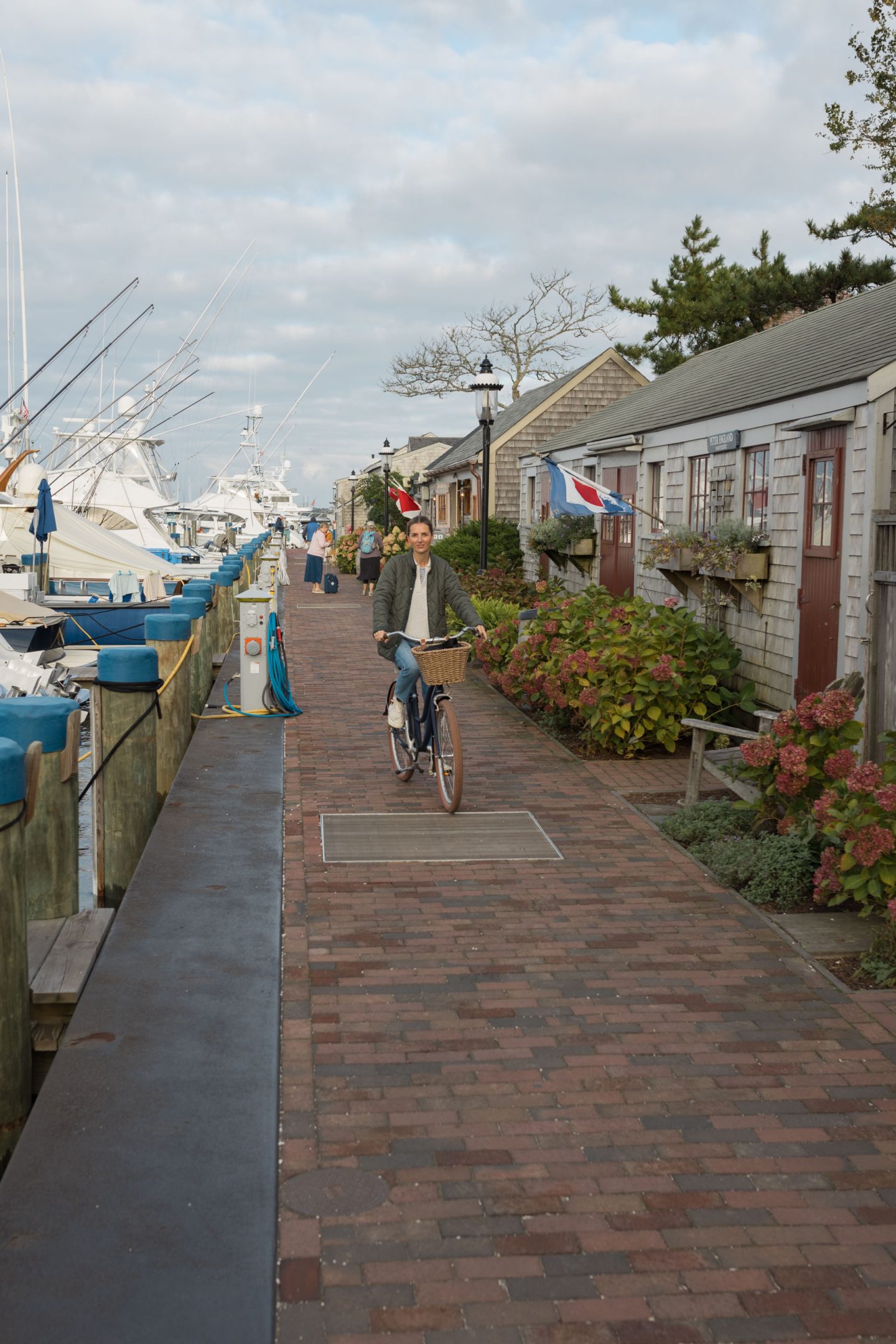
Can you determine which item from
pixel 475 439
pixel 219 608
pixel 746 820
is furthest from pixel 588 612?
pixel 475 439

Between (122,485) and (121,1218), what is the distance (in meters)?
49.0

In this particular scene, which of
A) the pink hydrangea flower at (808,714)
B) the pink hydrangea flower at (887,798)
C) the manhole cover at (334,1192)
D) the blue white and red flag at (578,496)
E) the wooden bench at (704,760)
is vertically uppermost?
the blue white and red flag at (578,496)

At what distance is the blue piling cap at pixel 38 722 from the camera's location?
5.38 m

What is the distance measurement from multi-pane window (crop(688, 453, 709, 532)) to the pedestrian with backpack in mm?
16895

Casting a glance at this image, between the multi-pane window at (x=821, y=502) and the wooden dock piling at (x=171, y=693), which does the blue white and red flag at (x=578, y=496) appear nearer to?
the multi-pane window at (x=821, y=502)

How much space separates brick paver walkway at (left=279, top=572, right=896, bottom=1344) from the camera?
10.4 ft

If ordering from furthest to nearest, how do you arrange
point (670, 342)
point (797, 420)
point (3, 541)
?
point (670, 342), point (3, 541), point (797, 420)

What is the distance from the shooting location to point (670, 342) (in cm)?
3947

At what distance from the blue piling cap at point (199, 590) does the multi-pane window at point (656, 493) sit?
5765 mm

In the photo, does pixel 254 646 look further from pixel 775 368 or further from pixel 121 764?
pixel 775 368

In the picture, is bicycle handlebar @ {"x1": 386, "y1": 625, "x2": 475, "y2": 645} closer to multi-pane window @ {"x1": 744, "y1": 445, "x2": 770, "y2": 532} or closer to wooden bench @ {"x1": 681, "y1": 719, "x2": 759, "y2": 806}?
wooden bench @ {"x1": 681, "y1": 719, "x2": 759, "y2": 806}

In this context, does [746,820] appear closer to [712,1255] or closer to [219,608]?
[712,1255]

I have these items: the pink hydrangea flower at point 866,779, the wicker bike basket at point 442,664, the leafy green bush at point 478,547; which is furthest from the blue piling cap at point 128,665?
the leafy green bush at point 478,547

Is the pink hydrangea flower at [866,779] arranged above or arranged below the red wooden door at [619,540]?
below
